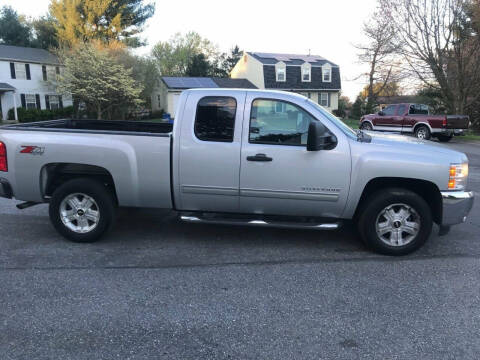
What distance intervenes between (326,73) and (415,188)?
1636 inches

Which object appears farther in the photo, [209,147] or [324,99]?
[324,99]

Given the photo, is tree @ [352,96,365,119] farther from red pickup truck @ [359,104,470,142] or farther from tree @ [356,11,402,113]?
red pickup truck @ [359,104,470,142]

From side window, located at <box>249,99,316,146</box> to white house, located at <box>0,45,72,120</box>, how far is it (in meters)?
34.8

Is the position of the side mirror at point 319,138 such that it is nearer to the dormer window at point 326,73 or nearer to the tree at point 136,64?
the tree at point 136,64

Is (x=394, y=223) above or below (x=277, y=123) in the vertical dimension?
below

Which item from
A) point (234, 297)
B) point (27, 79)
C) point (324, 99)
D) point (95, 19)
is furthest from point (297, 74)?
point (234, 297)

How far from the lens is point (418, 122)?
1839cm

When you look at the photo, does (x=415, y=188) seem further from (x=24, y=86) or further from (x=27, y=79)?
(x=27, y=79)

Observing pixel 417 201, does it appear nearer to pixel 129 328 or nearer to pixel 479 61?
pixel 129 328

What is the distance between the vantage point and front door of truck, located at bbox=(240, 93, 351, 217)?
4.55 metres

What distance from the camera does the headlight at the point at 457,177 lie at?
14.8ft

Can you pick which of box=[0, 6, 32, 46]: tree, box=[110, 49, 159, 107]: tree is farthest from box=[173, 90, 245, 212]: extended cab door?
box=[0, 6, 32, 46]: tree

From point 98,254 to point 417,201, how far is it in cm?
376

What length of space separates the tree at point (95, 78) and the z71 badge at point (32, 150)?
89.0 feet
